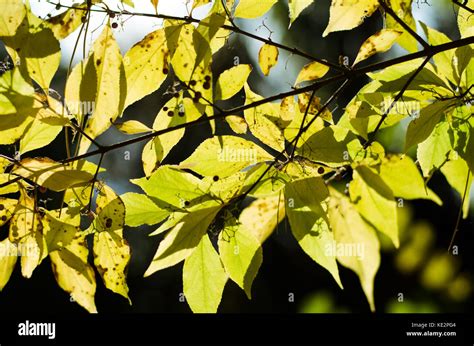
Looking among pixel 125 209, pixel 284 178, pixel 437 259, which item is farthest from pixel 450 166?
pixel 437 259

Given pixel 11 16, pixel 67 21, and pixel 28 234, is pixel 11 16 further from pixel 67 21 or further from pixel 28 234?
pixel 28 234

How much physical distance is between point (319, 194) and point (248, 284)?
90mm

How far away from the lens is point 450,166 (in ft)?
1.49

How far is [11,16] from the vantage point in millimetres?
375

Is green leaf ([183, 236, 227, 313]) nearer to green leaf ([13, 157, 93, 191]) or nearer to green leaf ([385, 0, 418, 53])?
green leaf ([13, 157, 93, 191])

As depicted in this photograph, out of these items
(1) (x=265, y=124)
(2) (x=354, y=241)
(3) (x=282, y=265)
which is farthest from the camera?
(3) (x=282, y=265)

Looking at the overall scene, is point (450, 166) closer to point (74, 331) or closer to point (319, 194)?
point (319, 194)

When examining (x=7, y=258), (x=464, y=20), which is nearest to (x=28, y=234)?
(x=7, y=258)

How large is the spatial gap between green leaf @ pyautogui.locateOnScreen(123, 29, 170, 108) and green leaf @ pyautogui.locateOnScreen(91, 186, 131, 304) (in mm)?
70

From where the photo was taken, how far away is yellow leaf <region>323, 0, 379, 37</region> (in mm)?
393

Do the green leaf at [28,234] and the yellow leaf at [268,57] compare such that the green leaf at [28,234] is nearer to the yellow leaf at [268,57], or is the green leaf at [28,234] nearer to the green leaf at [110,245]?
the green leaf at [110,245]

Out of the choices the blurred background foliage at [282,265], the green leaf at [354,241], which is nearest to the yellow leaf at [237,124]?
the green leaf at [354,241]

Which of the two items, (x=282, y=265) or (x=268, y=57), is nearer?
(x=268, y=57)

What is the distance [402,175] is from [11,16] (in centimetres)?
26
